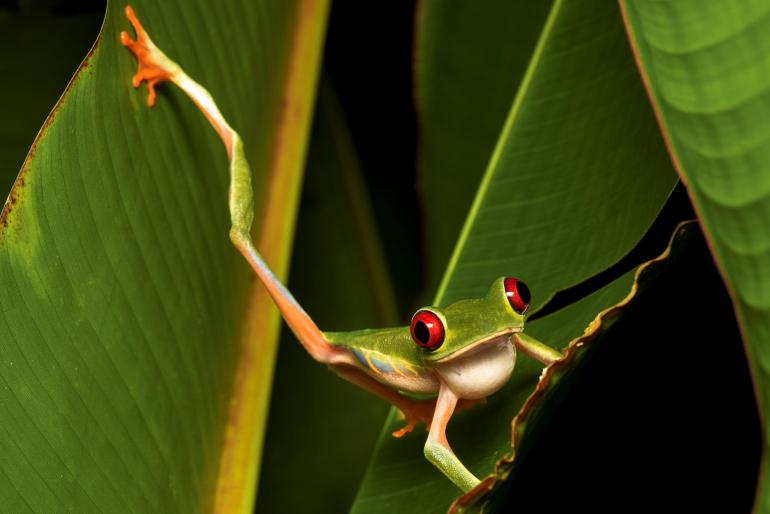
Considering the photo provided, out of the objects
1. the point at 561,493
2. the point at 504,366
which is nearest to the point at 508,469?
the point at 561,493

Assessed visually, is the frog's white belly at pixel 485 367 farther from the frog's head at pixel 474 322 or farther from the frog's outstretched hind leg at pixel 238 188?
the frog's outstretched hind leg at pixel 238 188

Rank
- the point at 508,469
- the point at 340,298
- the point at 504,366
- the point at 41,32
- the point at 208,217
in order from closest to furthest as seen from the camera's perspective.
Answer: the point at 508,469, the point at 504,366, the point at 208,217, the point at 41,32, the point at 340,298

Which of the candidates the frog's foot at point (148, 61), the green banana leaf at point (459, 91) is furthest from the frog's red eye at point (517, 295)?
the green banana leaf at point (459, 91)

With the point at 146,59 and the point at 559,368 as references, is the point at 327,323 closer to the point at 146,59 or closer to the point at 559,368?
the point at 146,59

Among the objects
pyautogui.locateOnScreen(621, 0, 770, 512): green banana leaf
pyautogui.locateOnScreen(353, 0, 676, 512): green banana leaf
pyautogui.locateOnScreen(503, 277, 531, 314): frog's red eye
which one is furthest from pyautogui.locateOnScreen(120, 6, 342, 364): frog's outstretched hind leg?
pyautogui.locateOnScreen(621, 0, 770, 512): green banana leaf

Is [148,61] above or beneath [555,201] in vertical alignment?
above

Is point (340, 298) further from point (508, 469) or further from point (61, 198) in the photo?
point (508, 469)

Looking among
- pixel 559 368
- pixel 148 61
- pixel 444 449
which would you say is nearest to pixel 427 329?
pixel 444 449

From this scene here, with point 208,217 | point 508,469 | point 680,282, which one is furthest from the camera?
point 208,217
